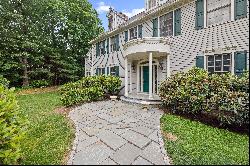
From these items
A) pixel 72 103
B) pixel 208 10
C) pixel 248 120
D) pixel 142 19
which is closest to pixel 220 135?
pixel 248 120

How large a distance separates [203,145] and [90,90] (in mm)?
7992

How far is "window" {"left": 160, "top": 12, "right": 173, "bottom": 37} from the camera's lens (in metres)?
11.3

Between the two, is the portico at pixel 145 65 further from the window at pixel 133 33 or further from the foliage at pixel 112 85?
the window at pixel 133 33

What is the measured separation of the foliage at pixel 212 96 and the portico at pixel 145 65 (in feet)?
8.03

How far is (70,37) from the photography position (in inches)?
1045

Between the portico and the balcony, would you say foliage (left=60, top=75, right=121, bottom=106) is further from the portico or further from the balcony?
the balcony

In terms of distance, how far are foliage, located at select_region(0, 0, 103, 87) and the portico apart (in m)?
13.1

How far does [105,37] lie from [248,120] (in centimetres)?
1454

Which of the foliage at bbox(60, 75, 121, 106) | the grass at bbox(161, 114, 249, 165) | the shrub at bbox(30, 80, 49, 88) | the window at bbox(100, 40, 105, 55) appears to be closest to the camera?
the grass at bbox(161, 114, 249, 165)

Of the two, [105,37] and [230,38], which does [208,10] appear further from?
[105,37]

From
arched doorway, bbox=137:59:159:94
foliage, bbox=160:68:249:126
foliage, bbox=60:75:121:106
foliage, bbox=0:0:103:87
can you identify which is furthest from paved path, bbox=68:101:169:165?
foliage, bbox=0:0:103:87

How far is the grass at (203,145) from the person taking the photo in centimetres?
436

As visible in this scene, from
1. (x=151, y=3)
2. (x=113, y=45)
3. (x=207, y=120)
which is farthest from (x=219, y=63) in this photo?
(x=113, y=45)

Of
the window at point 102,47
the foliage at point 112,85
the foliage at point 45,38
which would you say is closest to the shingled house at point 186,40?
the foliage at point 112,85
